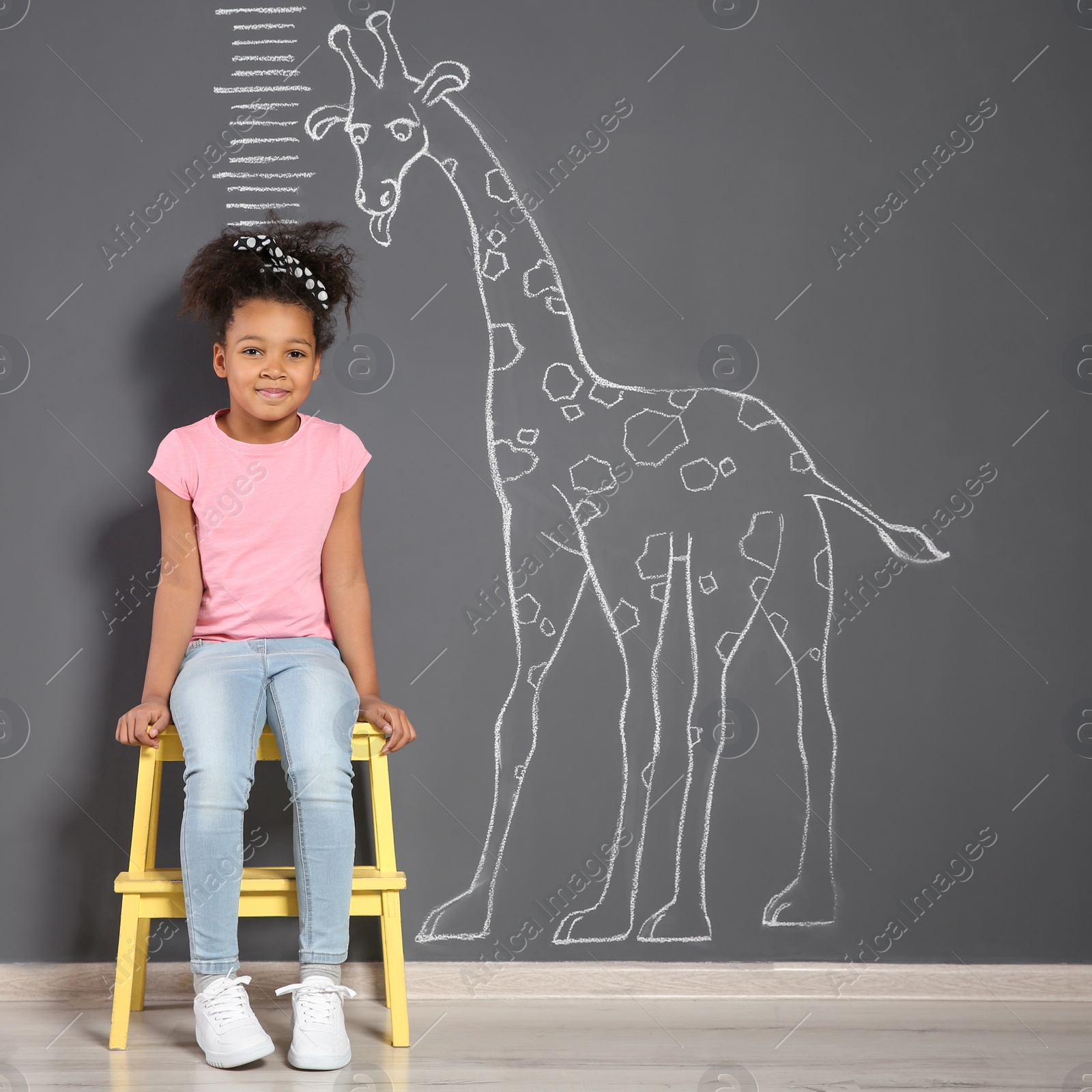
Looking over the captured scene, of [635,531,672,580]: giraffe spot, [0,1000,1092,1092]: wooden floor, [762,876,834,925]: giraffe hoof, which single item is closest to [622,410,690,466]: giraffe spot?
[635,531,672,580]: giraffe spot

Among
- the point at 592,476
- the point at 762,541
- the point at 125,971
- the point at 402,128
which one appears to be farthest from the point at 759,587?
the point at 125,971

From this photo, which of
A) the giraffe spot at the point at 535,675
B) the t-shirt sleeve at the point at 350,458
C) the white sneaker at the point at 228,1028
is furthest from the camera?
the giraffe spot at the point at 535,675

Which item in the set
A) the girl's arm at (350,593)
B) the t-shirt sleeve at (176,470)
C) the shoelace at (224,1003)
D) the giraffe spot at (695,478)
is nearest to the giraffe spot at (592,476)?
the giraffe spot at (695,478)

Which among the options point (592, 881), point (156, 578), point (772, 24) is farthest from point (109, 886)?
point (772, 24)

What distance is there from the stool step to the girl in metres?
0.04

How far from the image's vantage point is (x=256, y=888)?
3.73 ft

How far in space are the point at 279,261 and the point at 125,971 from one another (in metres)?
0.89

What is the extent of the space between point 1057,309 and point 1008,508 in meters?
0.31

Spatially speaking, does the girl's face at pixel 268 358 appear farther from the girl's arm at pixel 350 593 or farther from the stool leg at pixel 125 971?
the stool leg at pixel 125 971

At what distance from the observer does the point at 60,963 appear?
1.37 metres

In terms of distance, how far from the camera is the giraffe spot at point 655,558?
1.43 m

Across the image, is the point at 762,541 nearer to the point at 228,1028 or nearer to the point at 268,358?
the point at 268,358

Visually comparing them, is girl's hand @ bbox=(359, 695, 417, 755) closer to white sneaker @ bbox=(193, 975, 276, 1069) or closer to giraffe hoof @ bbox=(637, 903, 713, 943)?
white sneaker @ bbox=(193, 975, 276, 1069)

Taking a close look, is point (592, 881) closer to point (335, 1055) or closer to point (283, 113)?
point (335, 1055)
